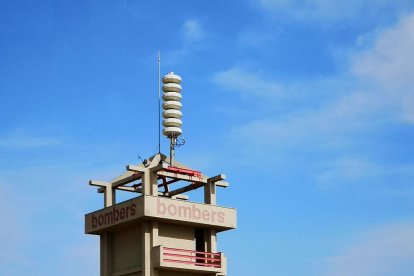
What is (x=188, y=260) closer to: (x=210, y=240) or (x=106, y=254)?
(x=210, y=240)

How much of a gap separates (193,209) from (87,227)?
29.9ft

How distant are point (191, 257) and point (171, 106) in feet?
41.3

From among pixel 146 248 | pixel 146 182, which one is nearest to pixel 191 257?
pixel 146 248

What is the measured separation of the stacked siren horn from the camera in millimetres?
76312

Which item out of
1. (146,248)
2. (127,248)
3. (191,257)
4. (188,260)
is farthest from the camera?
(127,248)

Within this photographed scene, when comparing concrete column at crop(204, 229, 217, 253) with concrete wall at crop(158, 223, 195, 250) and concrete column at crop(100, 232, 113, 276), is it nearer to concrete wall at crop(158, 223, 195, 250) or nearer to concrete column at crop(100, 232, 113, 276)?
concrete wall at crop(158, 223, 195, 250)

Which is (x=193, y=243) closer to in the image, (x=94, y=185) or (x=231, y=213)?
(x=231, y=213)

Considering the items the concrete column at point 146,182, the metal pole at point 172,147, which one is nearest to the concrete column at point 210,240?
the metal pole at point 172,147

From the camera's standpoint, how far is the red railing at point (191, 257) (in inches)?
2773

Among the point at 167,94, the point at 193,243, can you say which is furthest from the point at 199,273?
the point at 167,94

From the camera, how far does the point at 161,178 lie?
249 ft

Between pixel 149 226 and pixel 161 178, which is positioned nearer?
pixel 149 226

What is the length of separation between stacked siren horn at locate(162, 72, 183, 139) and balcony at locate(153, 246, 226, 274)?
395 inches

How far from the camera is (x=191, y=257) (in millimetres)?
72125
